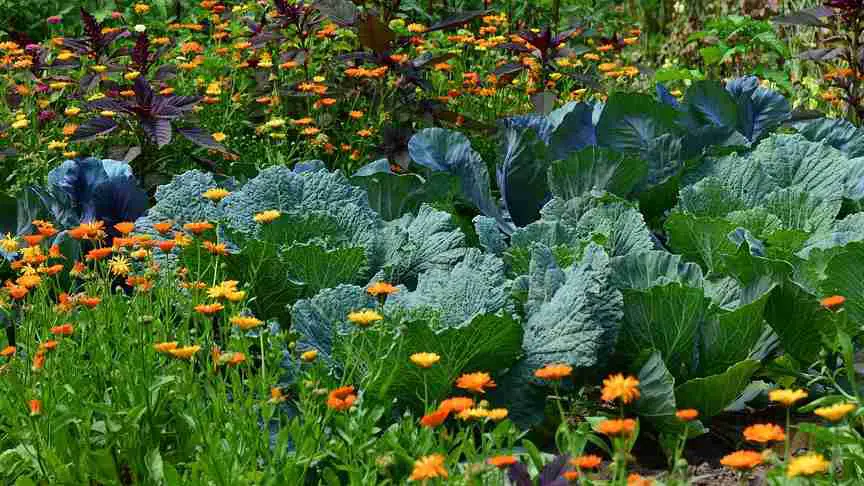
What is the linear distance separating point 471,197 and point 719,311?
941 mm

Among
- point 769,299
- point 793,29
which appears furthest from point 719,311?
point 793,29

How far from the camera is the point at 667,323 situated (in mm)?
2516

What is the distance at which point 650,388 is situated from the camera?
2451 millimetres

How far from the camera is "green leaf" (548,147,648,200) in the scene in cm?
312

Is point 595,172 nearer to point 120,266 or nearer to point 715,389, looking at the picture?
point 715,389

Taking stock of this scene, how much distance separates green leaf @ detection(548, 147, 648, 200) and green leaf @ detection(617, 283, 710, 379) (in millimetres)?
638

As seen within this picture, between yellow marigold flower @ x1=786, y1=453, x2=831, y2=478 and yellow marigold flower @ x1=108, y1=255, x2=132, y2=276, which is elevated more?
yellow marigold flower @ x1=786, y1=453, x2=831, y2=478

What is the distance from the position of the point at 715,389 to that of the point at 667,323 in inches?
6.7

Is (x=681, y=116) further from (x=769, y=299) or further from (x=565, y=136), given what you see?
(x=769, y=299)

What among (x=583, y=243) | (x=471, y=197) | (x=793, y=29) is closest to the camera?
(x=583, y=243)

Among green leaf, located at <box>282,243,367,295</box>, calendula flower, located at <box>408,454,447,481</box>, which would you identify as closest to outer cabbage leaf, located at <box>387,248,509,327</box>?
green leaf, located at <box>282,243,367,295</box>

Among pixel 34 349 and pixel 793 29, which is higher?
pixel 34 349

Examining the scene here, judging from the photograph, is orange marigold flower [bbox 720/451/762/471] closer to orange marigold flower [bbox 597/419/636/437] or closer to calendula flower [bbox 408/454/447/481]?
orange marigold flower [bbox 597/419/636/437]

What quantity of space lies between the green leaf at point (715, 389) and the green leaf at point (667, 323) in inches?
3.3
